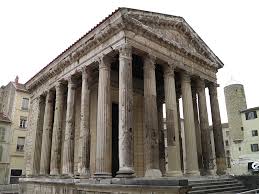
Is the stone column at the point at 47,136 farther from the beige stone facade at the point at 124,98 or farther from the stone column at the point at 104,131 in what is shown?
the stone column at the point at 104,131

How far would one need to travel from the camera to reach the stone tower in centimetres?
3312

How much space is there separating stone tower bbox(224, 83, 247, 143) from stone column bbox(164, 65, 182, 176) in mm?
24325

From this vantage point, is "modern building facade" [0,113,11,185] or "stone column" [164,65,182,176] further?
"modern building facade" [0,113,11,185]

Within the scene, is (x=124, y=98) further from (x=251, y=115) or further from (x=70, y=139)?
(x=251, y=115)

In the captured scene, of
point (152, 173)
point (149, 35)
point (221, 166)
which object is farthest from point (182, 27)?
point (152, 173)

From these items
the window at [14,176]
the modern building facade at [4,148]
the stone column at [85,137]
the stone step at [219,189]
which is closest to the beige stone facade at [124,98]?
the stone column at [85,137]

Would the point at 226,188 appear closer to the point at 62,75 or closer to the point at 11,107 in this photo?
the point at 62,75

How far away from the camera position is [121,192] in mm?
8141

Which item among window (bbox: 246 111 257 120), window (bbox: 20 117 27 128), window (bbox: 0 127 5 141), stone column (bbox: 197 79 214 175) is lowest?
stone column (bbox: 197 79 214 175)

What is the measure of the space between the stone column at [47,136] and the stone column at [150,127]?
728 centimetres

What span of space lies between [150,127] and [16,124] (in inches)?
876

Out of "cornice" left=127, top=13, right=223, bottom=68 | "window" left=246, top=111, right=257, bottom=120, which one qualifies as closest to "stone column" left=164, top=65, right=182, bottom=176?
"cornice" left=127, top=13, right=223, bottom=68

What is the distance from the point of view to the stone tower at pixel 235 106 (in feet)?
109

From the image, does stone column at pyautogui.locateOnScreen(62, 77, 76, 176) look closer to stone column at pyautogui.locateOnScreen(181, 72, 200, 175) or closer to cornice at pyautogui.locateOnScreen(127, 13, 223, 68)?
cornice at pyautogui.locateOnScreen(127, 13, 223, 68)
